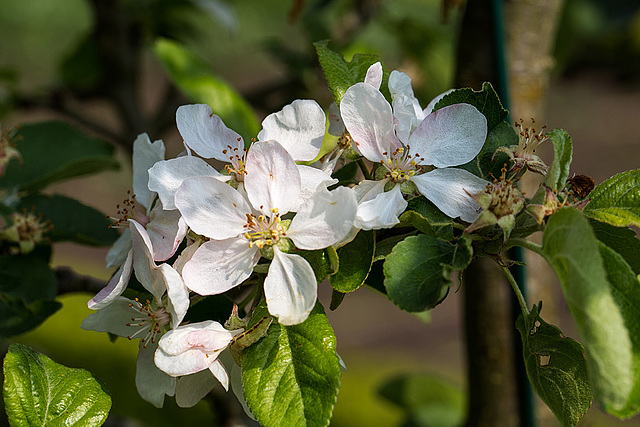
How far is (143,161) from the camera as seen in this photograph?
0.60 m

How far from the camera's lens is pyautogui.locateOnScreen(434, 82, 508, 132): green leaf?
541 mm

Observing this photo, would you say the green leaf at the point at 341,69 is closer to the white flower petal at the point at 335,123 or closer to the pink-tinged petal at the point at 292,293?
the white flower petal at the point at 335,123

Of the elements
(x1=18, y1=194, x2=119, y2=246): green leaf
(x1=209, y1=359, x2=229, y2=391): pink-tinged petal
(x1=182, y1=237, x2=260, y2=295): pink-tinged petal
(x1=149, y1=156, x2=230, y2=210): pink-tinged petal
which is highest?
(x1=149, y1=156, x2=230, y2=210): pink-tinged petal

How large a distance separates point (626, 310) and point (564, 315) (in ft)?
11.4

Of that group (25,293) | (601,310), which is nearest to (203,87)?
(25,293)

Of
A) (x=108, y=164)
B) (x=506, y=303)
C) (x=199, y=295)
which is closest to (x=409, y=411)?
(x=506, y=303)

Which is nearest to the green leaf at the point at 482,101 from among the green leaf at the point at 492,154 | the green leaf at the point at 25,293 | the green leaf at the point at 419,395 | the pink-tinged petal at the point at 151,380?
the green leaf at the point at 492,154

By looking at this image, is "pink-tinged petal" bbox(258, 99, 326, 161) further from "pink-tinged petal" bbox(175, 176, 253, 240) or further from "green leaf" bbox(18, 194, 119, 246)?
"green leaf" bbox(18, 194, 119, 246)

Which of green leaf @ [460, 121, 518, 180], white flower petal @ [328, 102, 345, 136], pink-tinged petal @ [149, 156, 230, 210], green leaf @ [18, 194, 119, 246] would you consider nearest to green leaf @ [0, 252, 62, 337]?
Answer: green leaf @ [18, 194, 119, 246]

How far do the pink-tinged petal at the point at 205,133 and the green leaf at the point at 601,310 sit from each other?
301 millimetres

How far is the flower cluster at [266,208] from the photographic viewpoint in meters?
0.48

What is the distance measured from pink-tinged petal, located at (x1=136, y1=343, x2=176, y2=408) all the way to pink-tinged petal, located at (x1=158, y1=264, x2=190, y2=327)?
9 centimetres

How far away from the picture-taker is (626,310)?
0.42 meters

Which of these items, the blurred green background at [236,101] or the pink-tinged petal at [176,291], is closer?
the pink-tinged petal at [176,291]
